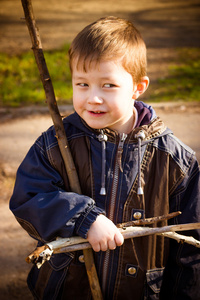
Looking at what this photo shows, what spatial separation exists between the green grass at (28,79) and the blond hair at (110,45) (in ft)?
9.73

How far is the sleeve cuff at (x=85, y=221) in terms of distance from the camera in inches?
57.1

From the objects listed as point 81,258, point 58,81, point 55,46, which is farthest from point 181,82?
point 81,258

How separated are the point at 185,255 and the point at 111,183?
56 centimetres

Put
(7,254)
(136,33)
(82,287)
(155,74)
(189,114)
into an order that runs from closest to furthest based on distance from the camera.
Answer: (136,33) → (82,287) → (7,254) → (189,114) → (155,74)

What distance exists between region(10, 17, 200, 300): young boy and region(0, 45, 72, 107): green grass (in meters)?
2.94

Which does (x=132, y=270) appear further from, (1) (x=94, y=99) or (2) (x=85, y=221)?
(1) (x=94, y=99)

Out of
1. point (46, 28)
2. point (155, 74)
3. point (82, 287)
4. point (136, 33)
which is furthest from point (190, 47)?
point (82, 287)

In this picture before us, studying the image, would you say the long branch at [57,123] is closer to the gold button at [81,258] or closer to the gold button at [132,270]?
the gold button at [81,258]

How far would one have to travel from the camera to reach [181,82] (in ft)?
16.7

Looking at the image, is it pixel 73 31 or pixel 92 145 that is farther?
pixel 73 31

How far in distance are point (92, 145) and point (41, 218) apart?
1.33 ft

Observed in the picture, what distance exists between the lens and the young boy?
1473mm

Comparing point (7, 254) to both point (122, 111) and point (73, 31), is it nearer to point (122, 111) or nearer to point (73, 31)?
point (122, 111)

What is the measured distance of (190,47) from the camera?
661 centimetres
